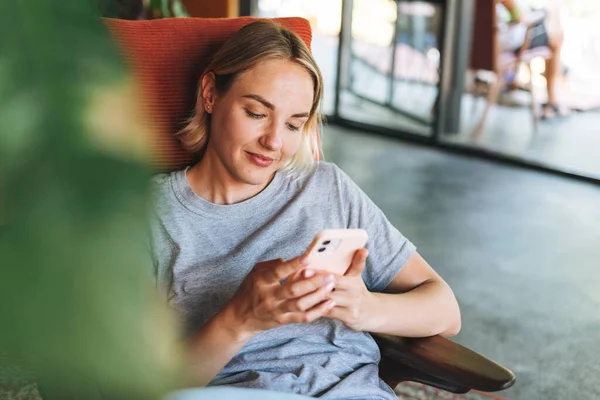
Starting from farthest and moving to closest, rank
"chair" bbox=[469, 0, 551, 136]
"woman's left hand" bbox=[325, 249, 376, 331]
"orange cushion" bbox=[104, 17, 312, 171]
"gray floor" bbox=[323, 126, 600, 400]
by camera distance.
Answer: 1. "chair" bbox=[469, 0, 551, 136]
2. "gray floor" bbox=[323, 126, 600, 400]
3. "orange cushion" bbox=[104, 17, 312, 171]
4. "woman's left hand" bbox=[325, 249, 376, 331]

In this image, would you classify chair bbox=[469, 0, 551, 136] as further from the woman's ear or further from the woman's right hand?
the woman's right hand

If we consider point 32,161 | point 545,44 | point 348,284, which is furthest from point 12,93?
point 545,44

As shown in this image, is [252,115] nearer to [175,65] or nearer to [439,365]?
[175,65]

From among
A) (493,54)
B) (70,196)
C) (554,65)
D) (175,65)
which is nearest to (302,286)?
(175,65)

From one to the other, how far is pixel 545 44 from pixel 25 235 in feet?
18.9

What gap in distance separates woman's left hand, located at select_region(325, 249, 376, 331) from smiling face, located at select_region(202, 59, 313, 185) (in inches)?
10.9

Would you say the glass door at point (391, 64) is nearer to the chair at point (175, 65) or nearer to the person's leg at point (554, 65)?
the person's leg at point (554, 65)

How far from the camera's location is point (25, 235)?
0.20m

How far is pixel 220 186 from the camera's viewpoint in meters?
1.59

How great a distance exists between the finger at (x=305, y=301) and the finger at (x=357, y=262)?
0.08 meters

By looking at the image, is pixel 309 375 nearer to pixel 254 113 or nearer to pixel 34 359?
pixel 254 113

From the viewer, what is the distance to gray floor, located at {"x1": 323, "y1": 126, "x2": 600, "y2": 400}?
117 inches

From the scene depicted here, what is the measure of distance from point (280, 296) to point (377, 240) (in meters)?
0.32

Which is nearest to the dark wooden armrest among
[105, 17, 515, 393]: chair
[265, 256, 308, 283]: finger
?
[105, 17, 515, 393]: chair
